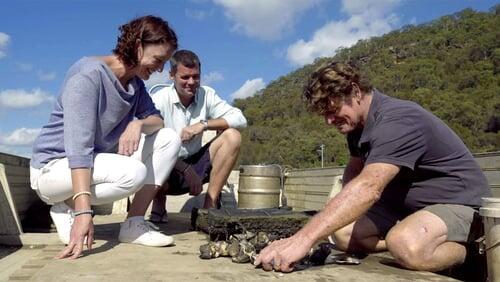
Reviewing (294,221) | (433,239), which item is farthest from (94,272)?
(433,239)

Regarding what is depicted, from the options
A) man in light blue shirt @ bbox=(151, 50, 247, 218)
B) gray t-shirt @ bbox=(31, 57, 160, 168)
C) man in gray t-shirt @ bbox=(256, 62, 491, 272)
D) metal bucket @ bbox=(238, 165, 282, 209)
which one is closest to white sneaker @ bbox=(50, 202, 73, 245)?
gray t-shirt @ bbox=(31, 57, 160, 168)

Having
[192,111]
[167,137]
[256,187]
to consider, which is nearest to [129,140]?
[167,137]

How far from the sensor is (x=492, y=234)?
1.99 meters

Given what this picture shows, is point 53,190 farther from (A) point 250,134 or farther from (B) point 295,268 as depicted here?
(A) point 250,134

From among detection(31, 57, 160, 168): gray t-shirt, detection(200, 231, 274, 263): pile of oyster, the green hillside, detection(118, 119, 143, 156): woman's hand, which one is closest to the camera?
detection(200, 231, 274, 263): pile of oyster

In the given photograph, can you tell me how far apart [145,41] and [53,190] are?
932mm

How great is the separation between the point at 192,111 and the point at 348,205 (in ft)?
7.72

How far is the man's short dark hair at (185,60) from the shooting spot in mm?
3879

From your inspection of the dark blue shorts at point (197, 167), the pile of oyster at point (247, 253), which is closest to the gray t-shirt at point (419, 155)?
the pile of oyster at point (247, 253)

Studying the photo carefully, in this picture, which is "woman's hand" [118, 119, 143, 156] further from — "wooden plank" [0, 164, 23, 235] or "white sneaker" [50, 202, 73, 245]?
"wooden plank" [0, 164, 23, 235]

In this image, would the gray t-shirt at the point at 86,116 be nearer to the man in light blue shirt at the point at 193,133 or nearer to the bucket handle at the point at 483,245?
the man in light blue shirt at the point at 193,133

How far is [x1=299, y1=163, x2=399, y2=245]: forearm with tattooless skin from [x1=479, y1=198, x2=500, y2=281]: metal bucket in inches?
17.1

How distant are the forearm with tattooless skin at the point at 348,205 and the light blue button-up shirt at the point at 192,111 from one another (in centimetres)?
208

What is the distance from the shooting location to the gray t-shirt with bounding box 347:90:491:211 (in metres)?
2.21
